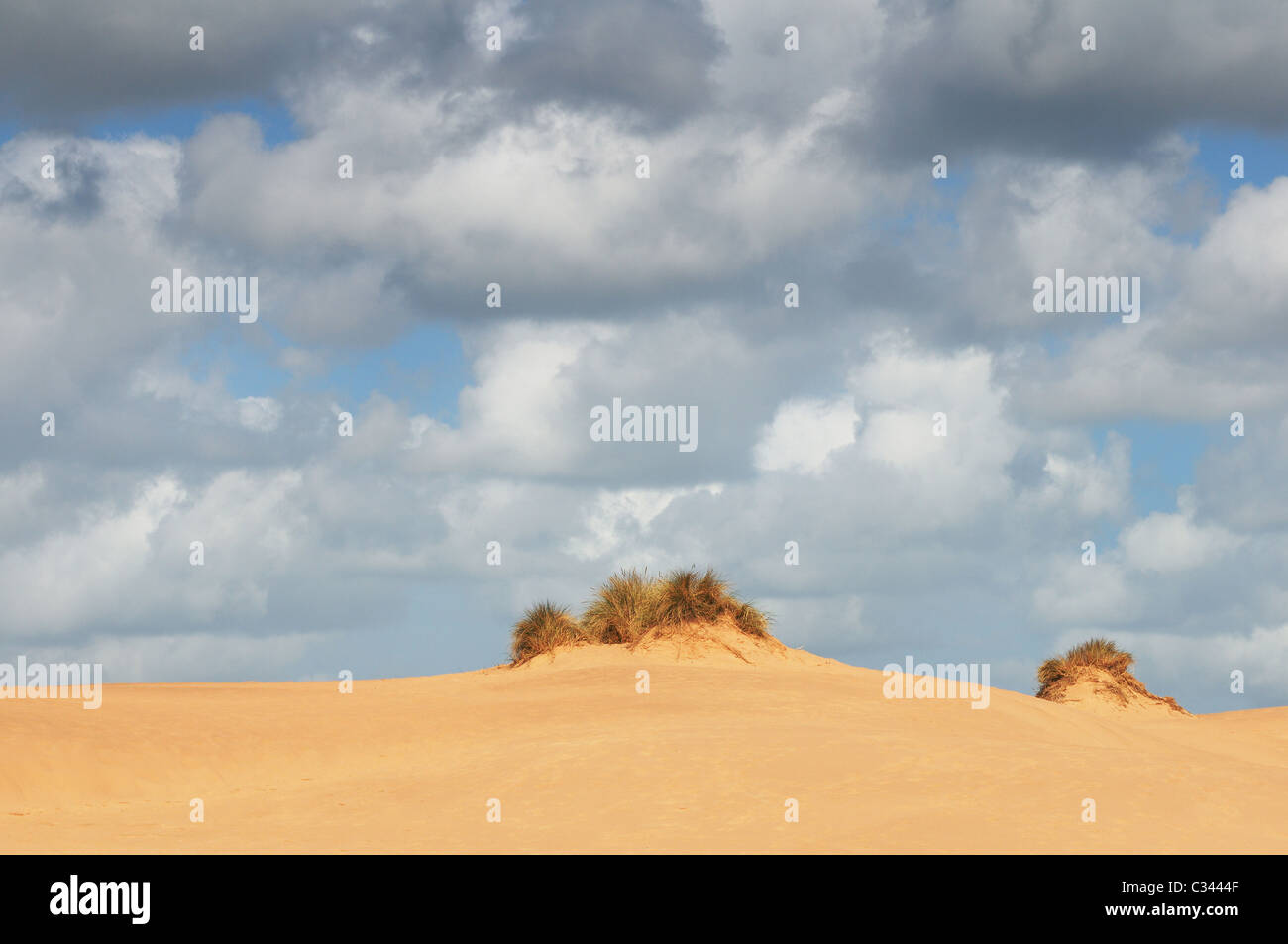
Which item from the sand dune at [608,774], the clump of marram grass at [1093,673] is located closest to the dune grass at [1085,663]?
the clump of marram grass at [1093,673]

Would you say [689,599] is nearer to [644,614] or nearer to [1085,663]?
[644,614]

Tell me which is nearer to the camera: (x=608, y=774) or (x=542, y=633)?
(x=608, y=774)

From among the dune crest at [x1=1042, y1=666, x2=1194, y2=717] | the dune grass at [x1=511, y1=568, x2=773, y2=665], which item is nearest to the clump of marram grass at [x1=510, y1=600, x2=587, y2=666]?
the dune grass at [x1=511, y1=568, x2=773, y2=665]

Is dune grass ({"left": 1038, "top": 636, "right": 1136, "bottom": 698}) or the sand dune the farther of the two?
dune grass ({"left": 1038, "top": 636, "right": 1136, "bottom": 698})

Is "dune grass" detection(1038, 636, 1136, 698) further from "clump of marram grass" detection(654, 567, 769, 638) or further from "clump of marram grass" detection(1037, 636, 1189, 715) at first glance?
"clump of marram grass" detection(654, 567, 769, 638)

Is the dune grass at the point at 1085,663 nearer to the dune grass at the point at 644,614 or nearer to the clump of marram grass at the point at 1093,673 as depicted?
the clump of marram grass at the point at 1093,673

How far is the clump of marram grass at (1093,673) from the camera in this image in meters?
36.1

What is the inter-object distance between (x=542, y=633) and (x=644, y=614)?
8.60ft

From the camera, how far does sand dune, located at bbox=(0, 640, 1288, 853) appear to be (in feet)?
52.2

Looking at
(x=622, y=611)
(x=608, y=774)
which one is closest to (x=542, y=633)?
(x=622, y=611)

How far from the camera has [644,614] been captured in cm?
3097

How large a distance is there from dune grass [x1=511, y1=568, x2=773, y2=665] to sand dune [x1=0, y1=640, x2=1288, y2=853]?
8.56 ft
